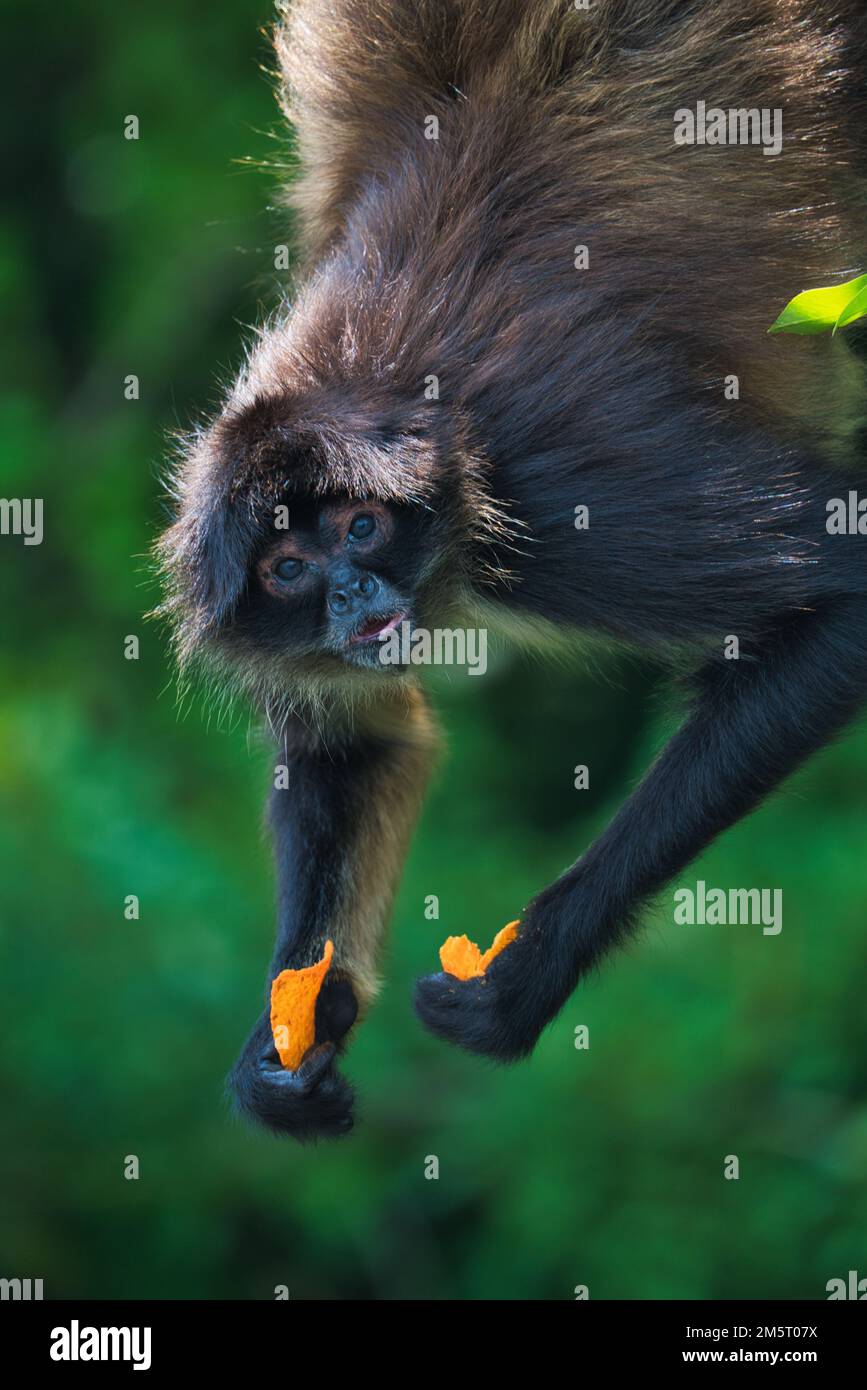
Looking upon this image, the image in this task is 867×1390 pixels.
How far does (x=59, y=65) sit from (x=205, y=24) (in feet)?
5.05

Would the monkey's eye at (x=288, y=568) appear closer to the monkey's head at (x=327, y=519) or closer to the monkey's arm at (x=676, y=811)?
the monkey's head at (x=327, y=519)

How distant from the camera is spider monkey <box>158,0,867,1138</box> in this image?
16.2 feet

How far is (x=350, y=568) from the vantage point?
5.09 meters

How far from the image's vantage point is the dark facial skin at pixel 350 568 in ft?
16.7

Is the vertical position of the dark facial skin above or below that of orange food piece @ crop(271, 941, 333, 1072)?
above

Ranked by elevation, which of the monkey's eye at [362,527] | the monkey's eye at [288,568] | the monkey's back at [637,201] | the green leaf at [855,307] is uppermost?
the monkey's back at [637,201]

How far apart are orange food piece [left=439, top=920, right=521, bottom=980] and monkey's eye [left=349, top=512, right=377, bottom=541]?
4.15ft

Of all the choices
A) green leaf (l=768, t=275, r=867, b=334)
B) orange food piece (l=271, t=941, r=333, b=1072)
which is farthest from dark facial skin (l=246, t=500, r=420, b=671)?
green leaf (l=768, t=275, r=867, b=334)

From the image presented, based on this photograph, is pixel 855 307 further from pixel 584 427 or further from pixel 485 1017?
pixel 485 1017

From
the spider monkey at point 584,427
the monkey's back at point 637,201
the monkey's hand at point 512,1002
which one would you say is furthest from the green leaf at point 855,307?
the monkey's hand at point 512,1002

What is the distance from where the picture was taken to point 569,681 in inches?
514

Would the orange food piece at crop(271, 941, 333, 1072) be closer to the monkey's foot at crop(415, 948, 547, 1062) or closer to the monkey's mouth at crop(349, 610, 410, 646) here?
the monkey's foot at crop(415, 948, 547, 1062)

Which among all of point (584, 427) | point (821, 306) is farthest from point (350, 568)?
point (821, 306)

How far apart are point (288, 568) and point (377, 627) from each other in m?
0.33
